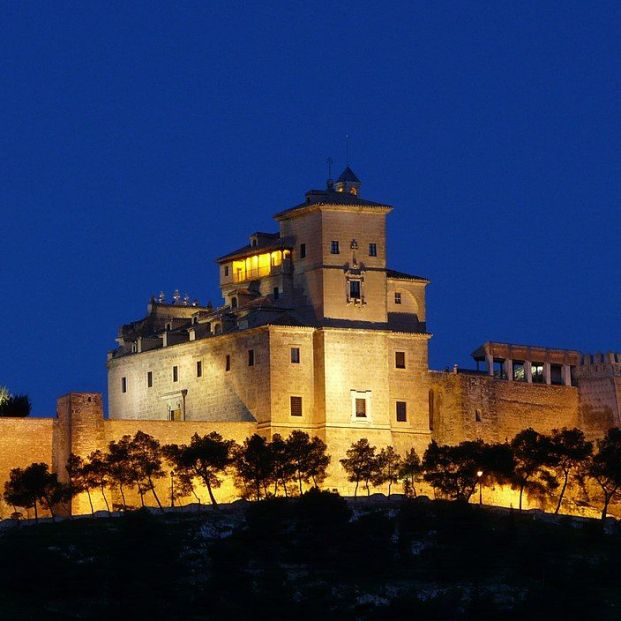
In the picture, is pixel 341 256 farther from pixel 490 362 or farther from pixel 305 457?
pixel 490 362

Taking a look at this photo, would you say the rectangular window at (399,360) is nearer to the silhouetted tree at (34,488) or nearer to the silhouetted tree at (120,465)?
the silhouetted tree at (120,465)

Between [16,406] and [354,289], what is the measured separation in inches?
634

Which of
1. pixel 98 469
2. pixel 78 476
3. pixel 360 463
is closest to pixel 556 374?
pixel 360 463

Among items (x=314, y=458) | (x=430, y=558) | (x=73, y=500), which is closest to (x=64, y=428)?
(x=73, y=500)

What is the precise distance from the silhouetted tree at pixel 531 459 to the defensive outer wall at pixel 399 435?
4.28 metres

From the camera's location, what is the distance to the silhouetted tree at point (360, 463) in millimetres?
103375

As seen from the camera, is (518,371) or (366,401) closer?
(366,401)

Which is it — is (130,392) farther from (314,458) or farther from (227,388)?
(314,458)

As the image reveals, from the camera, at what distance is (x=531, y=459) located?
4136 inches

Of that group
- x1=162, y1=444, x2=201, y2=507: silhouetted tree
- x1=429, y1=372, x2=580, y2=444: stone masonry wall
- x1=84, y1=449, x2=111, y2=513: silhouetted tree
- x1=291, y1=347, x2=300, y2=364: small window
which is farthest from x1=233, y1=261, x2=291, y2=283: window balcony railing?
x1=84, y1=449, x2=111, y2=513: silhouetted tree

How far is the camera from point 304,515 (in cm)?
9556

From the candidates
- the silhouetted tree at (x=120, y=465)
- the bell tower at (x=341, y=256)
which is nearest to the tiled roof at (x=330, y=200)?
the bell tower at (x=341, y=256)

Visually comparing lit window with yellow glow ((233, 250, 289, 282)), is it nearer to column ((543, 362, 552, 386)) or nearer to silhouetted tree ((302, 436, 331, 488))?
silhouetted tree ((302, 436, 331, 488))

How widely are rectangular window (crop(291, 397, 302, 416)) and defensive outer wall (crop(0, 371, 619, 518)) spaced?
5.08 ft
